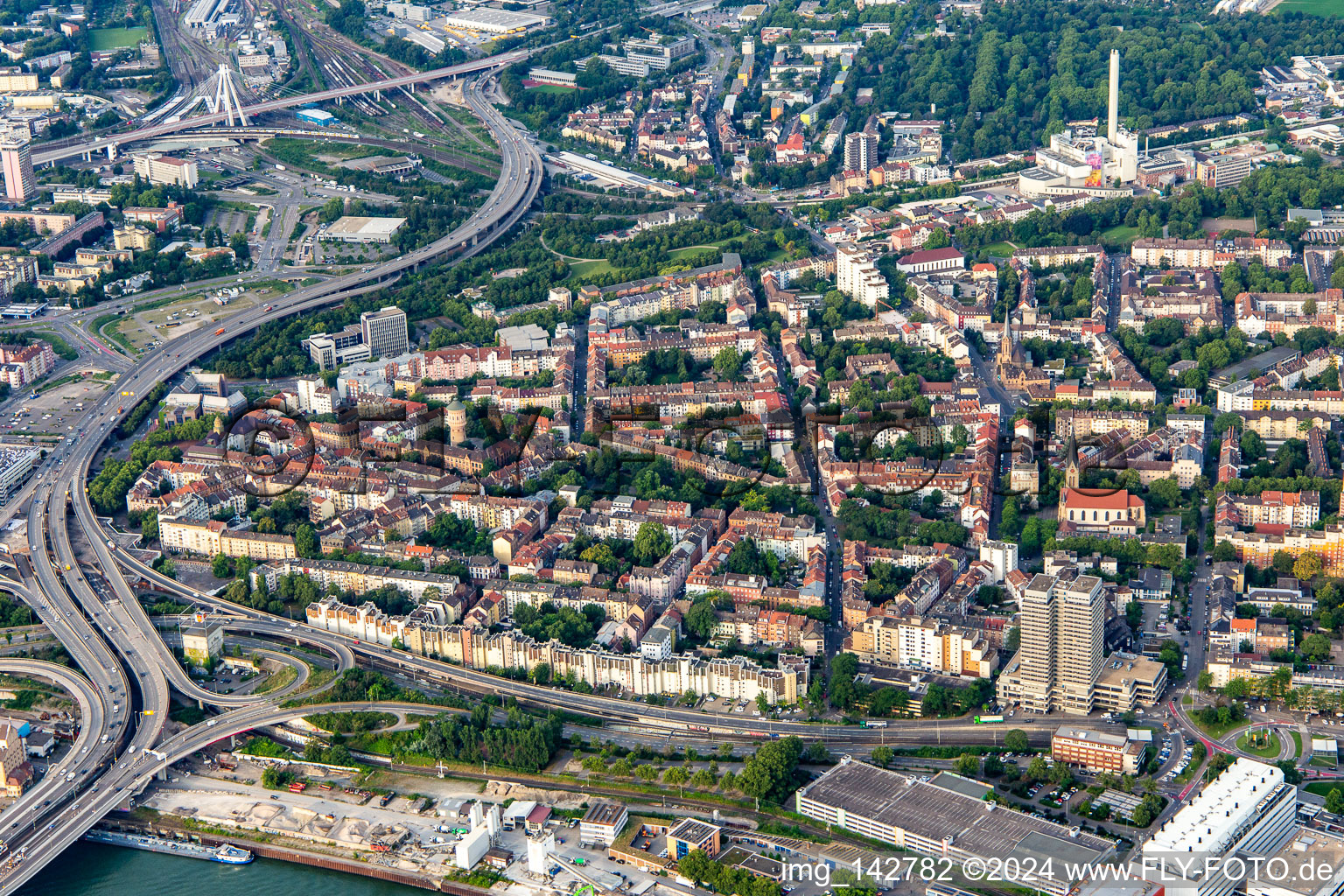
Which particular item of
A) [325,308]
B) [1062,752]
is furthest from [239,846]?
[325,308]

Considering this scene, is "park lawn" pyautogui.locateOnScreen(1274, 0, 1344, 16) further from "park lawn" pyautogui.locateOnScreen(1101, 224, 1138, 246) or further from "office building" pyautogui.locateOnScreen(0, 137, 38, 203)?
"office building" pyautogui.locateOnScreen(0, 137, 38, 203)

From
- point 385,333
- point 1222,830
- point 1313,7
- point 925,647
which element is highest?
point 1313,7

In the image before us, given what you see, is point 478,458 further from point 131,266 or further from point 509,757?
point 131,266

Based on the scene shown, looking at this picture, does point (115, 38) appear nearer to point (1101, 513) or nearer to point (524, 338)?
point (524, 338)

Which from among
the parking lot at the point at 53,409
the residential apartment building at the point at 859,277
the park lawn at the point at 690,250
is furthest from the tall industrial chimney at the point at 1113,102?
the parking lot at the point at 53,409

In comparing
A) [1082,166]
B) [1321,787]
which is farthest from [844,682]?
[1082,166]

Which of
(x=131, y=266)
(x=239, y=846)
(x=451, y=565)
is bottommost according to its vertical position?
(x=239, y=846)
